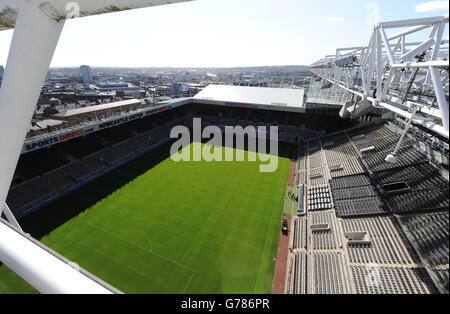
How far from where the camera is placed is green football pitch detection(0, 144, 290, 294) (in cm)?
1317

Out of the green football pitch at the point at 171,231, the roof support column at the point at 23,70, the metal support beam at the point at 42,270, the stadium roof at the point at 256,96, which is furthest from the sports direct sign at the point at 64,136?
the metal support beam at the point at 42,270

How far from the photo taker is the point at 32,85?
2.38 meters

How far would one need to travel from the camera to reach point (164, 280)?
13.1 meters

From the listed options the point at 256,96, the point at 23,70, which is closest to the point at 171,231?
the point at 23,70

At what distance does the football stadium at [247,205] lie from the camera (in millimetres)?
9969

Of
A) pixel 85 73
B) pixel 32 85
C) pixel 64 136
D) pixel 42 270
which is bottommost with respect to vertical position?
pixel 64 136

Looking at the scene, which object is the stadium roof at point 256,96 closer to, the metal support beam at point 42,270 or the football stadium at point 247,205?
the football stadium at point 247,205

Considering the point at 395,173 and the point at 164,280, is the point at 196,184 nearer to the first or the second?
the point at 164,280

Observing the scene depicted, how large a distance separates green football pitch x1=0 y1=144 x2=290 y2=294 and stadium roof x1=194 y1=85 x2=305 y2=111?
19209 millimetres

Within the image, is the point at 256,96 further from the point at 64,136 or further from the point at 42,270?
the point at 42,270

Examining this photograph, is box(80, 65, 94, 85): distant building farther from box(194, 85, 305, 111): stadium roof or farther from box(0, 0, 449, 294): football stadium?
box(0, 0, 449, 294): football stadium

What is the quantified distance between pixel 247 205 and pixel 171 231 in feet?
25.7
